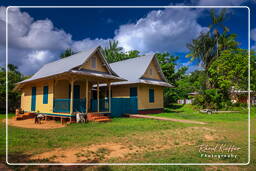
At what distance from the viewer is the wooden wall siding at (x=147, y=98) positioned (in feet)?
52.0

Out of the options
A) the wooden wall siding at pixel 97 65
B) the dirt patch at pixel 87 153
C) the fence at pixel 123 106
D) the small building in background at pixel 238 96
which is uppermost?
the wooden wall siding at pixel 97 65

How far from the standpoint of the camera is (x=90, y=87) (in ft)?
50.9

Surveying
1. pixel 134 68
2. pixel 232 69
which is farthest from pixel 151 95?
pixel 232 69

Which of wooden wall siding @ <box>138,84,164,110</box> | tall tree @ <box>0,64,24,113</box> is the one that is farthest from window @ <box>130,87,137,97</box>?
tall tree @ <box>0,64,24,113</box>

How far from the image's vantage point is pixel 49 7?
3633 millimetres

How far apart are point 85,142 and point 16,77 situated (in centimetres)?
2060

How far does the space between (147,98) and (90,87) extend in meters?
5.29

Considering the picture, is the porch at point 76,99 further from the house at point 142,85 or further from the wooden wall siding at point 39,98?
the house at point 142,85

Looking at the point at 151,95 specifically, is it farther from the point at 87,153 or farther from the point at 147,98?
the point at 87,153

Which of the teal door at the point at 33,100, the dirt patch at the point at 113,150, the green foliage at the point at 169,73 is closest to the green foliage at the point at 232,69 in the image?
the green foliage at the point at 169,73

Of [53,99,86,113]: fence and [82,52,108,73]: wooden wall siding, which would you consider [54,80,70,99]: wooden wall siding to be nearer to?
[53,99,86,113]: fence

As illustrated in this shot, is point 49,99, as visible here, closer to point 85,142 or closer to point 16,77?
point 85,142

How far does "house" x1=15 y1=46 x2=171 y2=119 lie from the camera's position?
11453 mm

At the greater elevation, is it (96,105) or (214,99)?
(214,99)
